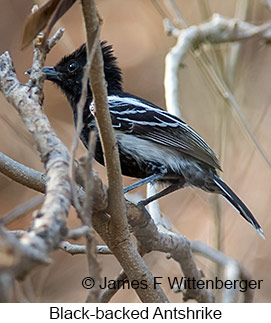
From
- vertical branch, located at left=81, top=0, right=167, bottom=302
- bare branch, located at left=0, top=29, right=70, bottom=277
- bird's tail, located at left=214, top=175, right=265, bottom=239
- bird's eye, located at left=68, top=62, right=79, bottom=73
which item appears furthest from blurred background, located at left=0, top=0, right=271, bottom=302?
bare branch, located at left=0, top=29, right=70, bottom=277

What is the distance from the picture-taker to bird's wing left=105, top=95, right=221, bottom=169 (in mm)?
3732

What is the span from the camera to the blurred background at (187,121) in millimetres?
4914

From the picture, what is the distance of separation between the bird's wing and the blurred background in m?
0.45

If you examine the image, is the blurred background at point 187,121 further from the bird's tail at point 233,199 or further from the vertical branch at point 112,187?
the vertical branch at point 112,187

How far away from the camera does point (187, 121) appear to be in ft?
18.9

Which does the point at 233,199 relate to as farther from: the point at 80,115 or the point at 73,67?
the point at 80,115

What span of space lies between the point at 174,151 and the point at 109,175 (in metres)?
1.50

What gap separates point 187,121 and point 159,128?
2041 mm

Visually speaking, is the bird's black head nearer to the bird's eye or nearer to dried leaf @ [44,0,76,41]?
the bird's eye

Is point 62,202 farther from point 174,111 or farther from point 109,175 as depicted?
point 174,111

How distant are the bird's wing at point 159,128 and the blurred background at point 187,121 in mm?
450

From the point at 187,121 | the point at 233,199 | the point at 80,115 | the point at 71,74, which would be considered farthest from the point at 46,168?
the point at 187,121
